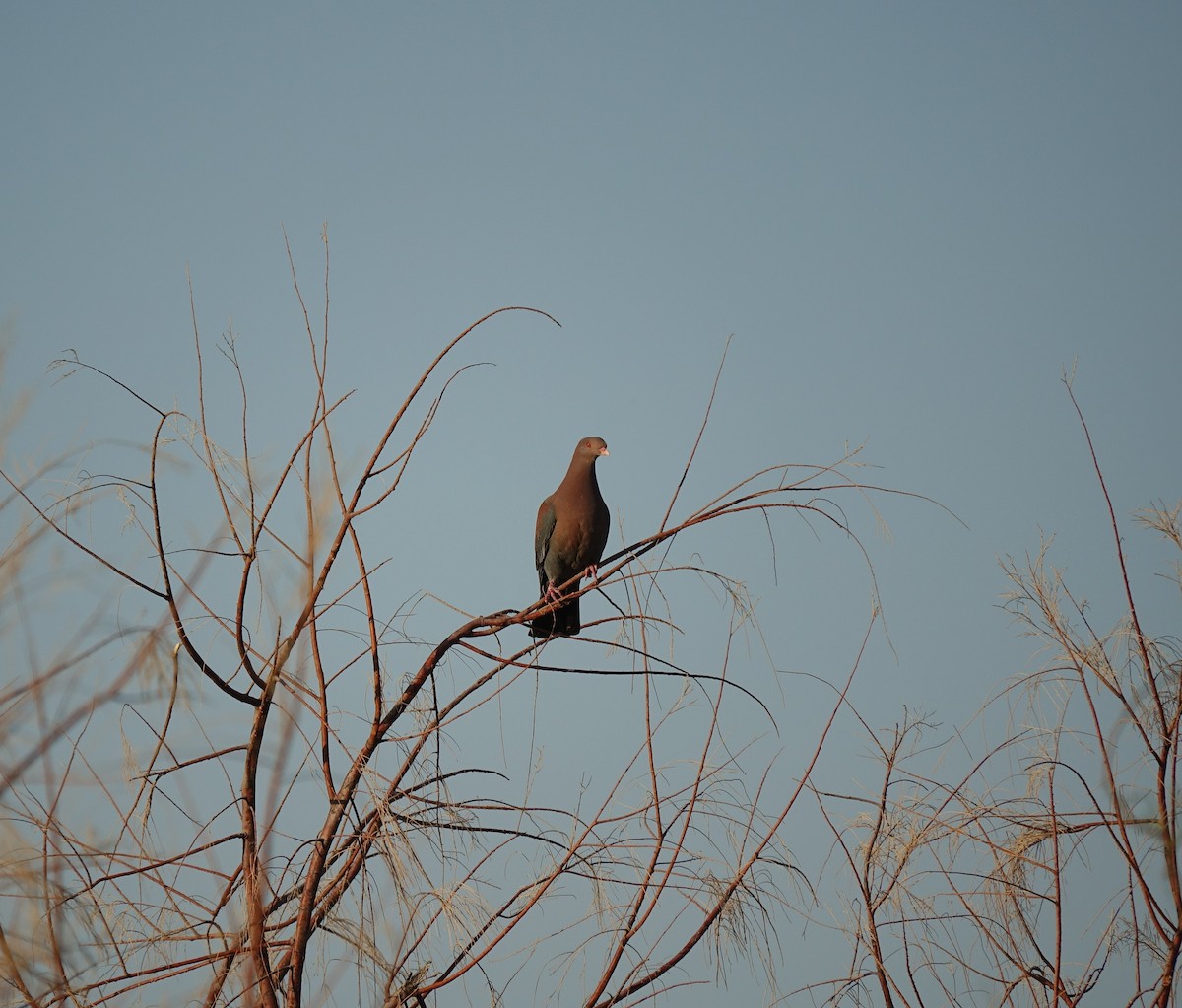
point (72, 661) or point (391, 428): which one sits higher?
point (391, 428)

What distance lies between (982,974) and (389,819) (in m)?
1.26

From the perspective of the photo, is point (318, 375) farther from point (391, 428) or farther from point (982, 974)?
point (982, 974)

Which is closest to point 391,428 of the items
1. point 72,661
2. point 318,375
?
point 318,375

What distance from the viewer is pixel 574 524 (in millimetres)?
4461

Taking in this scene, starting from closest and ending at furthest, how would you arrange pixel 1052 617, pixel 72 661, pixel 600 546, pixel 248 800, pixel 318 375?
pixel 72 661 → pixel 248 800 → pixel 318 375 → pixel 1052 617 → pixel 600 546

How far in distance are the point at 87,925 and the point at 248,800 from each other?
0.96 feet

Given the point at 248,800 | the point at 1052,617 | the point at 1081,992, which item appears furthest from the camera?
the point at 1052,617

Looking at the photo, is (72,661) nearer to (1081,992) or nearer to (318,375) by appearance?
(318,375)

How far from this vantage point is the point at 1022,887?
2.41 metres

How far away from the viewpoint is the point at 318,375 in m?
2.08

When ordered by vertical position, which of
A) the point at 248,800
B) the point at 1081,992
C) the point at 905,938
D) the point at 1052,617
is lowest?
the point at 1081,992

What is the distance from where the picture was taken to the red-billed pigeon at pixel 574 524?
4.45 m

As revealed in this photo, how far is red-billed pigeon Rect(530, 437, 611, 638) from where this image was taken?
445 centimetres

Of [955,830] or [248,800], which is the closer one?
[248,800]
